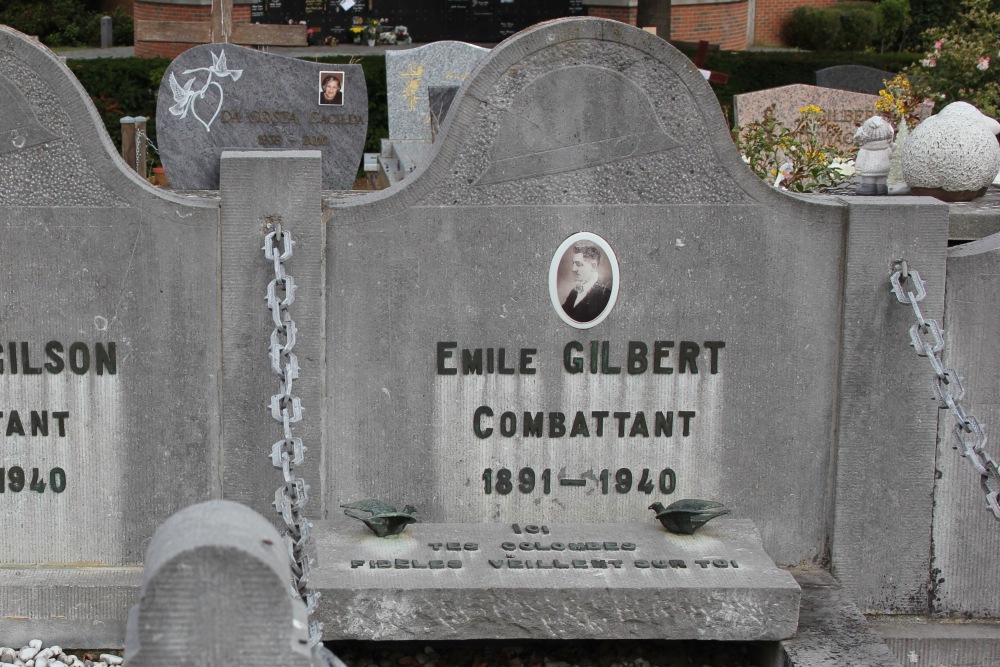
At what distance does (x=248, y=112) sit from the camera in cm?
991

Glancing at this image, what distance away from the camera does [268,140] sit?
399 inches

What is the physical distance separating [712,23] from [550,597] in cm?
2397

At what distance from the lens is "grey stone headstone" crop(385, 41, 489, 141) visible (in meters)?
13.8

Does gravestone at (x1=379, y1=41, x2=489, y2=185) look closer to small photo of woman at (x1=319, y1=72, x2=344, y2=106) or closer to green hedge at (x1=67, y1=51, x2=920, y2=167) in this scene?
small photo of woman at (x1=319, y1=72, x2=344, y2=106)

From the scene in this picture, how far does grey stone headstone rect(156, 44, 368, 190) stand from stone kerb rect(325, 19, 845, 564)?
14.5 feet

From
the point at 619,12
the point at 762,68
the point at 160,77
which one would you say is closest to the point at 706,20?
the point at 619,12

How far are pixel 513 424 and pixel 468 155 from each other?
1.11 m

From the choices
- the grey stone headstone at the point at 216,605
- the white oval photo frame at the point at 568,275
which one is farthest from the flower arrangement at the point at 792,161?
the grey stone headstone at the point at 216,605

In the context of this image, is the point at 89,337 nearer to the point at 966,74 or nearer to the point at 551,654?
the point at 551,654

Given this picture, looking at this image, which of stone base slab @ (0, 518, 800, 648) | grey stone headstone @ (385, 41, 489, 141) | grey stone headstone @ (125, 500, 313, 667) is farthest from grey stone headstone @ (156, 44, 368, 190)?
grey stone headstone @ (125, 500, 313, 667)

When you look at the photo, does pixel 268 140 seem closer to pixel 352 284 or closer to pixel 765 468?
pixel 352 284

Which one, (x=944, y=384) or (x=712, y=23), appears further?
(x=712, y=23)

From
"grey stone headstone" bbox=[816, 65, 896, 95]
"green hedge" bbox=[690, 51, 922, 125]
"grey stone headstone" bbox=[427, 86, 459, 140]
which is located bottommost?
"grey stone headstone" bbox=[427, 86, 459, 140]

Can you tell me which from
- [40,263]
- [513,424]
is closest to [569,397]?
[513,424]
